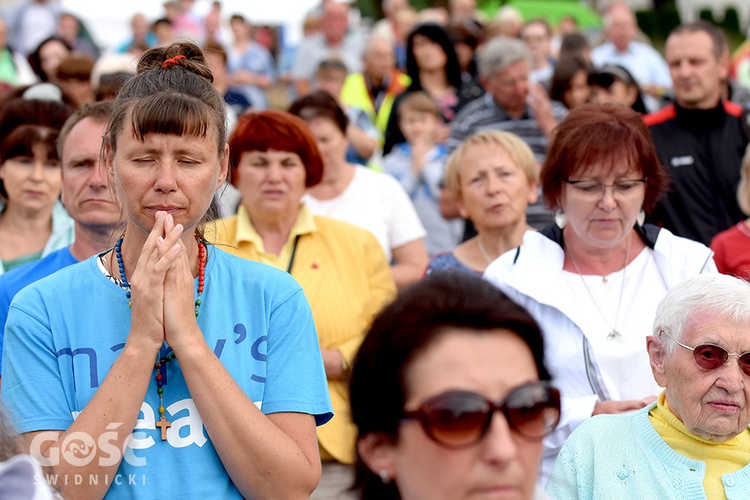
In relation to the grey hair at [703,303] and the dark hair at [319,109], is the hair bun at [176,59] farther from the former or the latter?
the dark hair at [319,109]

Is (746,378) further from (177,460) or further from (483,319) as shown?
(177,460)

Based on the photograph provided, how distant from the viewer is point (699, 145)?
6.48m

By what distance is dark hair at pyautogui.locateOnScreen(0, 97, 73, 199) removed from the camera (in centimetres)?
477

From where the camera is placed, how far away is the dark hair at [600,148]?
4.05m

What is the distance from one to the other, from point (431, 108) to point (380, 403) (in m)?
6.51

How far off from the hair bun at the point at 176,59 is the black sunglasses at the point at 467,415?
4.79ft

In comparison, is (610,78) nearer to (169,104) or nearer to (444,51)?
(444,51)

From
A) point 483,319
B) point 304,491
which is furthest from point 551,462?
point 483,319

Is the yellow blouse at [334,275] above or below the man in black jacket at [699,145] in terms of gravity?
below

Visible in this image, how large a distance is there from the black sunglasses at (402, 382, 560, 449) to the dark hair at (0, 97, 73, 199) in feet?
11.1

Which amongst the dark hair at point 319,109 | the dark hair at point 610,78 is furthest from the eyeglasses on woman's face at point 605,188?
the dark hair at point 610,78

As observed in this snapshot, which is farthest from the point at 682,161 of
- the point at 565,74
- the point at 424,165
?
the point at 565,74

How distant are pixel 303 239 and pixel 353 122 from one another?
4053 millimetres

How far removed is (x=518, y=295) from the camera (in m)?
3.93
